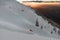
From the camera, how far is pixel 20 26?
66 cm

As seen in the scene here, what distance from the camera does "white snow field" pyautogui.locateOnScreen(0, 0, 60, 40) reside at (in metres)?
0.63

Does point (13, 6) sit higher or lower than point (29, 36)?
higher

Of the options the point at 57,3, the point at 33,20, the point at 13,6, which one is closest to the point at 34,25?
the point at 33,20

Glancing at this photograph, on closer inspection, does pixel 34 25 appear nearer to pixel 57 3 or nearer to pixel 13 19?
pixel 13 19

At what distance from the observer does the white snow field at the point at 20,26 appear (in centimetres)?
63

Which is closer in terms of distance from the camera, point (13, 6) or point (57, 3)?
point (13, 6)

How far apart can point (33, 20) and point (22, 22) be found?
7cm

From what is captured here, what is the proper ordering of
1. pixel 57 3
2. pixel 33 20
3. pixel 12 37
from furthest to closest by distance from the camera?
1. pixel 57 3
2. pixel 33 20
3. pixel 12 37

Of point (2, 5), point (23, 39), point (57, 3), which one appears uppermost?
point (57, 3)

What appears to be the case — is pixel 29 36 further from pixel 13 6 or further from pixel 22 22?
pixel 13 6

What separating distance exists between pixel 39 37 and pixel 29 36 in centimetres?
4

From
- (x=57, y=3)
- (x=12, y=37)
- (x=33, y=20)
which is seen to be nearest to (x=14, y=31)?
(x=12, y=37)

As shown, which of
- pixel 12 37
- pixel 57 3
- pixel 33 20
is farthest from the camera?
pixel 57 3

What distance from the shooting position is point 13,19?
27.0 inches
